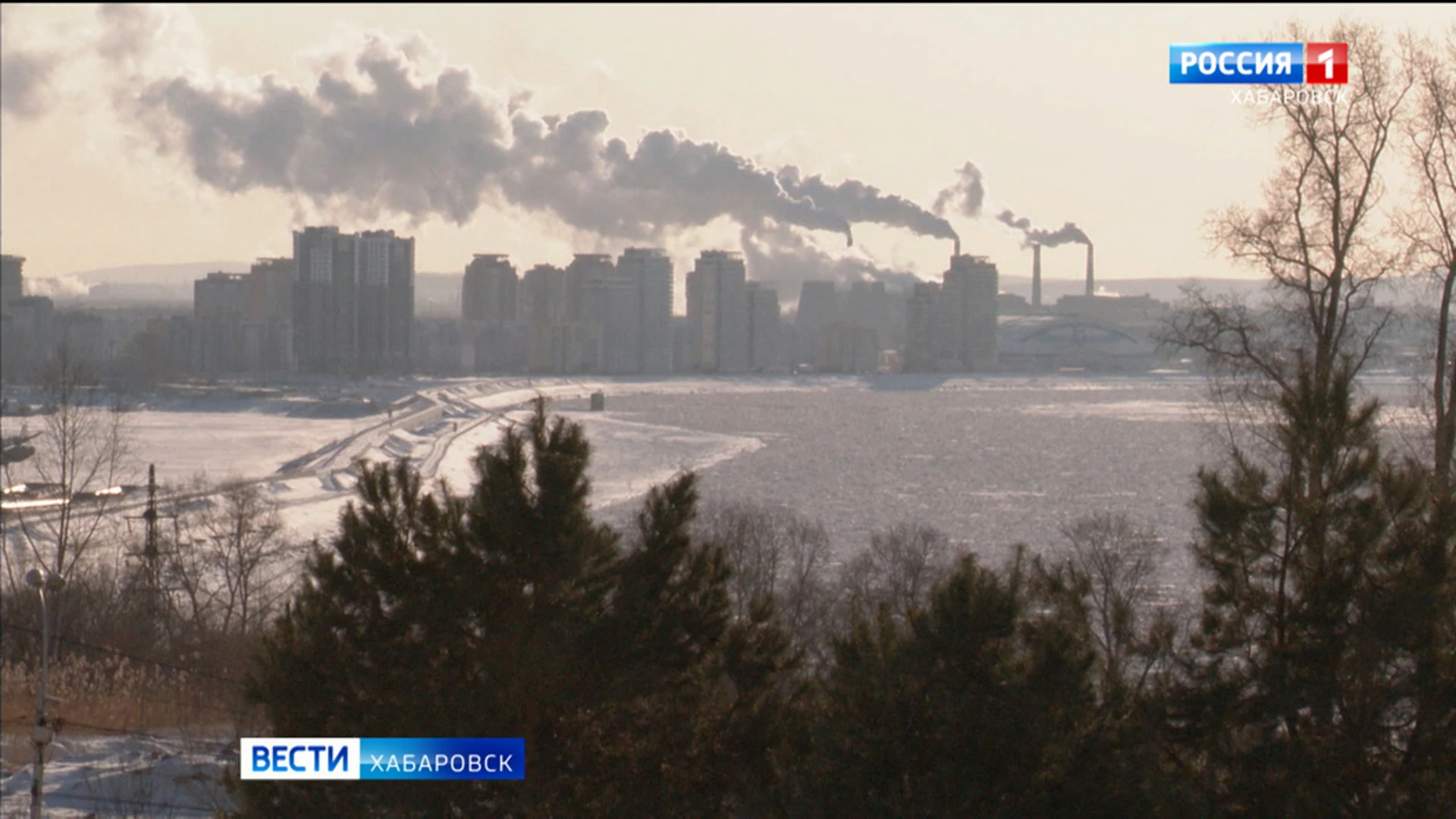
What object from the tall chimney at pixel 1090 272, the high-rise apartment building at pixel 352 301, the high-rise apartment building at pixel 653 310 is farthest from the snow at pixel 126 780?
the tall chimney at pixel 1090 272

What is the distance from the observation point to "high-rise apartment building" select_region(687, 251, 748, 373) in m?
83.4

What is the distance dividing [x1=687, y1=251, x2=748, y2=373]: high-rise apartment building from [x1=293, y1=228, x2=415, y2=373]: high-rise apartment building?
16526mm

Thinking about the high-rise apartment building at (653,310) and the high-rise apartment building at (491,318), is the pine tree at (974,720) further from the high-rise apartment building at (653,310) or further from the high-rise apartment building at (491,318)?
the high-rise apartment building at (653,310)

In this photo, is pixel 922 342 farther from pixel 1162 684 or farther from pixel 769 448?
pixel 1162 684

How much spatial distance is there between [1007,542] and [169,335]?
5711 centimetres

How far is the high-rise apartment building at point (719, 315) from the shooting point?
83438 mm

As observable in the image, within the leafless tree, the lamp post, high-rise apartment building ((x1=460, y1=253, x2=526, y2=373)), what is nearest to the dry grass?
the lamp post

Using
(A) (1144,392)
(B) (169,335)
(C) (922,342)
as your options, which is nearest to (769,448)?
(A) (1144,392)

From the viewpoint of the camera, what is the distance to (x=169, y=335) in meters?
68.2

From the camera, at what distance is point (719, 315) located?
83.5 meters

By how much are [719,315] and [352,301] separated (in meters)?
20.5

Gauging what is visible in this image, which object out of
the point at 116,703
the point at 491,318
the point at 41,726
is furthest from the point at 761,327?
the point at 41,726

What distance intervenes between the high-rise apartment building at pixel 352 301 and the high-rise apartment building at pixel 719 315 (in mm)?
16526

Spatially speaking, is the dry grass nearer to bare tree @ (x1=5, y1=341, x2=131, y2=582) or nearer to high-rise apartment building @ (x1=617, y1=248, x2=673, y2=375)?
bare tree @ (x1=5, y1=341, x2=131, y2=582)
